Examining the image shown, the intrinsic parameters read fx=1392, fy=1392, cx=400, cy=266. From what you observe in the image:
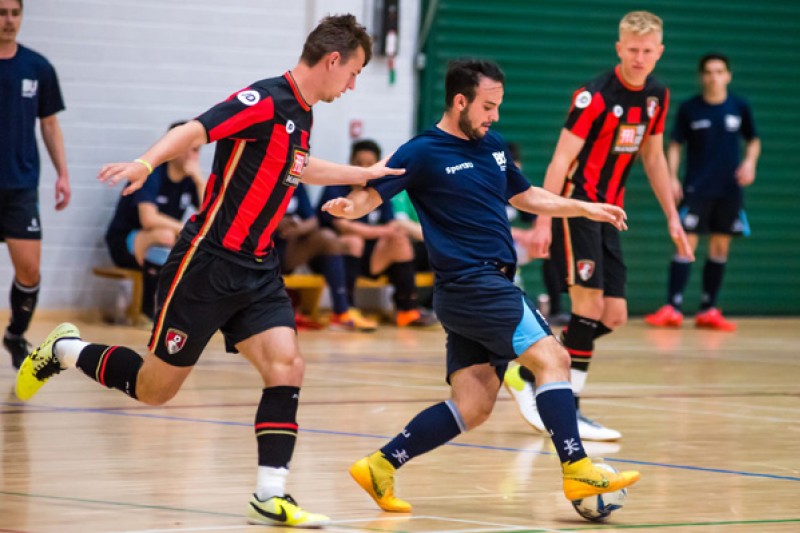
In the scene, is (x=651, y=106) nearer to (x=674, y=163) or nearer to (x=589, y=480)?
(x=589, y=480)

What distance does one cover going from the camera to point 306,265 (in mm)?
12383

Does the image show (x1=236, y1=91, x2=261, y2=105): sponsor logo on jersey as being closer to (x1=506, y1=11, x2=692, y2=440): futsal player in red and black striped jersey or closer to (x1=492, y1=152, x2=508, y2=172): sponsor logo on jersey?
(x1=492, y1=152, x2=508, y2=172): sponsor logo on jersey

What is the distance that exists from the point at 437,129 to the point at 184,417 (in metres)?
2.47

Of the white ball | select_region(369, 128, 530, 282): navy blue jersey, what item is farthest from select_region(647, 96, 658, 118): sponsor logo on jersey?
the white ball

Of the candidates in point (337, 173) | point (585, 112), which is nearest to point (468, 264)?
point (337, 173)

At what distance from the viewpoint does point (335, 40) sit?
16.2 feet

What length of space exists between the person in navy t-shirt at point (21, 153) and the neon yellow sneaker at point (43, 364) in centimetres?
172

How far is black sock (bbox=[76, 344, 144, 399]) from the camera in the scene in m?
5.41

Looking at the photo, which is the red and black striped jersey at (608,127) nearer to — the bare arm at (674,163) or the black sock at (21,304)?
the black sock at (21,304)

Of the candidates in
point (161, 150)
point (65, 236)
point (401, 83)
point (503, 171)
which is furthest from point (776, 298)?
point (161, 150)

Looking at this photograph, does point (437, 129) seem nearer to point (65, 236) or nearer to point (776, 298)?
point (65, 236)

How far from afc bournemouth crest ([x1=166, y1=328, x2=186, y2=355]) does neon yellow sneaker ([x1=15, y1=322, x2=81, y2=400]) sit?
111 centimetres

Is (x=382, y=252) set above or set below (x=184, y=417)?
below

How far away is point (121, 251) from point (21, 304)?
3613mm
